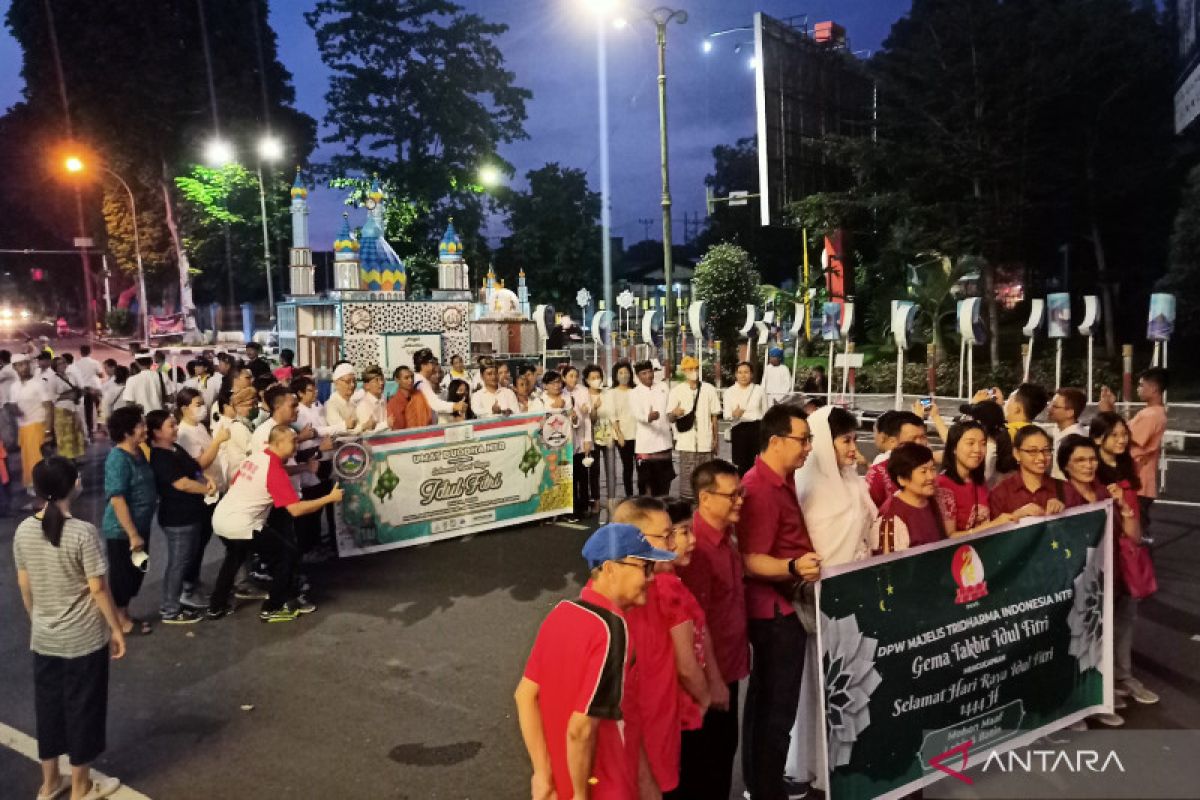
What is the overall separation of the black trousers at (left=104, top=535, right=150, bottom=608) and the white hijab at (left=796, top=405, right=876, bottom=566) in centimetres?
516

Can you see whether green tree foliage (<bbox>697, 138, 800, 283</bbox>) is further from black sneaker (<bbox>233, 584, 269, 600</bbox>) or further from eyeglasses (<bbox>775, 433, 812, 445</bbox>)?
eyeglasses (<bbox>775, 433, 812, 445</bbox>)

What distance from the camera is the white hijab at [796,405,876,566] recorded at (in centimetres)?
445

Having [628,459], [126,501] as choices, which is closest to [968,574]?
[126,501]

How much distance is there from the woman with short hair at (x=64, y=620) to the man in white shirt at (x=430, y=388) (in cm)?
606

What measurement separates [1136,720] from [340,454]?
22.4 ft

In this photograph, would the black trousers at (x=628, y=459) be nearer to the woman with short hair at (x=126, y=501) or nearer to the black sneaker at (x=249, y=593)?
the black sneaker at (x=249, y=593)

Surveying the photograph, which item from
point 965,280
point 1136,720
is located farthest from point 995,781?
point 965,280

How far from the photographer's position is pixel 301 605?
7809 mm

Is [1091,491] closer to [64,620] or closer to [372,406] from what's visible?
[64,620]

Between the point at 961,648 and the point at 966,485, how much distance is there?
100cm

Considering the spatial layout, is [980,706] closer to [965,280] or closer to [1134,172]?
[1134,172]

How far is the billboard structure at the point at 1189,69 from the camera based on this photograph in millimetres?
19141

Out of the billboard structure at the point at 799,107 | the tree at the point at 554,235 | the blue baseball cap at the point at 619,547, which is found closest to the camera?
the blue baseball cap at the point at 619,547

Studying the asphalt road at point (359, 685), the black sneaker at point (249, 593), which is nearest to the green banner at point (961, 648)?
the asphalt road at point (359, 685)
